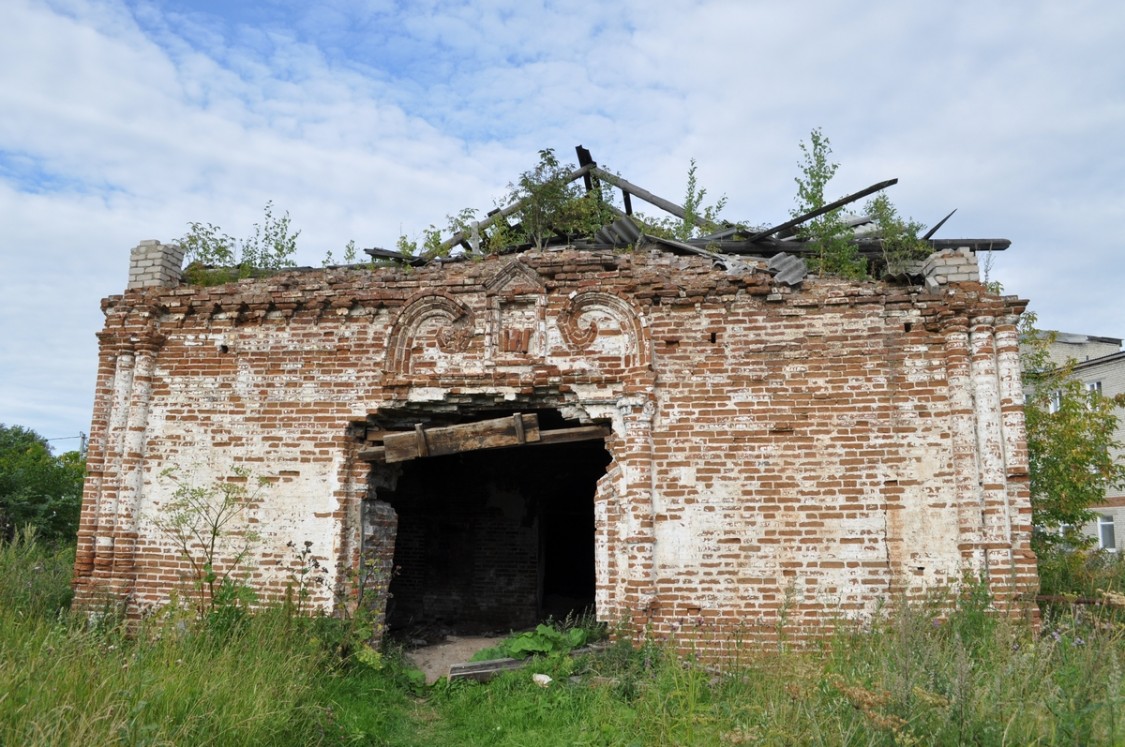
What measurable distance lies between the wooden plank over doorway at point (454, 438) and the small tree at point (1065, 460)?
631 centimetres

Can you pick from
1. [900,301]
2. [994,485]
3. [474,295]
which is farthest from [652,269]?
[994,485]

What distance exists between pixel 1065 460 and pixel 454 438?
7.40m

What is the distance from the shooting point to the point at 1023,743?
3611 mm

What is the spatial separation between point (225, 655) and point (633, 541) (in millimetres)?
3358

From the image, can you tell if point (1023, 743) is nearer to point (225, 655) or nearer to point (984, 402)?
point (984, 402)

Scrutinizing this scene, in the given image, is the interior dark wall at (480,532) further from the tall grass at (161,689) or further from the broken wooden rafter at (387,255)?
the tall grass at (161,689)

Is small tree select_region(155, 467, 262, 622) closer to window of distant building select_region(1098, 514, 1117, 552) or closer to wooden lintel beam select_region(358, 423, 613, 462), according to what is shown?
wooden lintel beam select_region(358, 423, 613, 462)

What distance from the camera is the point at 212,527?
7.81 metres

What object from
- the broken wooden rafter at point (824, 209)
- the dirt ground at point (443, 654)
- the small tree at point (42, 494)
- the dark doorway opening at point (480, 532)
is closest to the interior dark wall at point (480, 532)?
the dark doorway opening at point (480, 532)

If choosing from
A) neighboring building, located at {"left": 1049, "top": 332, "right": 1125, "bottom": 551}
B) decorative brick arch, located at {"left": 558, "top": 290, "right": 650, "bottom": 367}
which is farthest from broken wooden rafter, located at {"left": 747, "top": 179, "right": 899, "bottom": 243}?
neighboring building, located at {"left": 1049, "top": 332, "right": 1125, "bottom": 551}

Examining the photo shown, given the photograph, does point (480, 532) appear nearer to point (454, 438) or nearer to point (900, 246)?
point (454, 438)

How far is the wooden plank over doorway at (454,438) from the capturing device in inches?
300

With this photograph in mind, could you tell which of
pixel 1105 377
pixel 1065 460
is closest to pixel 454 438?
pixel 1065 460

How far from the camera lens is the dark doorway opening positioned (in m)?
11.4
